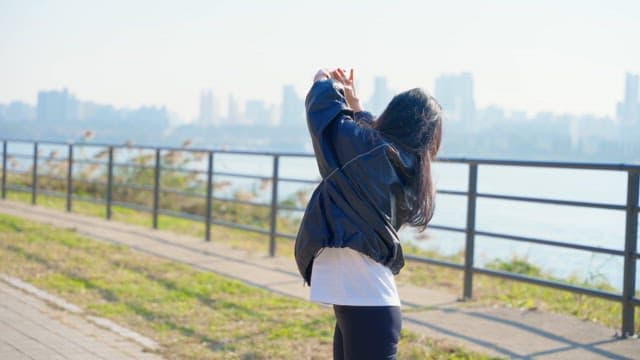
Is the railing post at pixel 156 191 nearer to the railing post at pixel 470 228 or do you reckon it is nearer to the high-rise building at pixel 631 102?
the railing post at pixel 470 228

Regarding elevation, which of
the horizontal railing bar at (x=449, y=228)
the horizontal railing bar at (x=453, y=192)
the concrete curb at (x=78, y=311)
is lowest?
the concrete curb at (x=78, y=311)

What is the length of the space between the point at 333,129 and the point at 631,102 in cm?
578

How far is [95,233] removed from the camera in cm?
1348

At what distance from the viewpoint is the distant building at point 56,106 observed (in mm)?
26694

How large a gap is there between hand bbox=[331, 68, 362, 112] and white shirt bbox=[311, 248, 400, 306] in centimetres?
63

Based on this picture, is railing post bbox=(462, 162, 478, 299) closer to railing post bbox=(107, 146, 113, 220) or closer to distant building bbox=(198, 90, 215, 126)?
railing post bbox=(107, 146, 113, 220)

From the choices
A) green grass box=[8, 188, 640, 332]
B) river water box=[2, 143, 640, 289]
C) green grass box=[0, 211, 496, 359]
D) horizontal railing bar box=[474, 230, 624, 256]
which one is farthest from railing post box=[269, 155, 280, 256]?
horizontal railing bar box=[474, 230, 624, 256]

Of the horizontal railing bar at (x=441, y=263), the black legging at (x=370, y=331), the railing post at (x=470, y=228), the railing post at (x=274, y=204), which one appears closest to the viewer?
the black legging at (x=370, y=331)

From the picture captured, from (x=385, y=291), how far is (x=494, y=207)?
8.61m

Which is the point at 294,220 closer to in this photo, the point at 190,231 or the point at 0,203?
the point at 190,231

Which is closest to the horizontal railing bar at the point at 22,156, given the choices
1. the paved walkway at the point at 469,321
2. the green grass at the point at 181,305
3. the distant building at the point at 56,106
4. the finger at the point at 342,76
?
the distant building at the point at 56,106

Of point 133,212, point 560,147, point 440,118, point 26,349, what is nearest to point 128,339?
point 26,349

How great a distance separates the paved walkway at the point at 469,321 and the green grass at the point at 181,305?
369 millimetres

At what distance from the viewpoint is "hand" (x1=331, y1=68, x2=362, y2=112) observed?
380 centimetres
